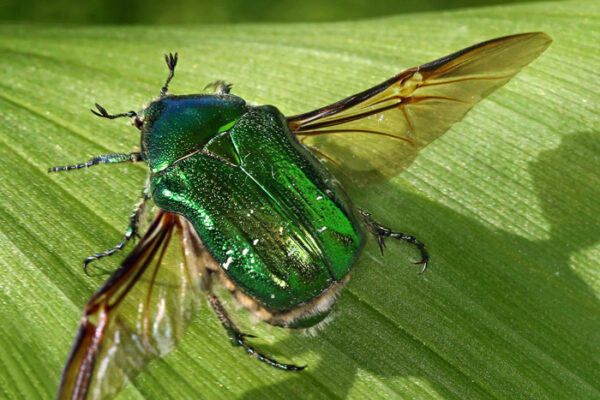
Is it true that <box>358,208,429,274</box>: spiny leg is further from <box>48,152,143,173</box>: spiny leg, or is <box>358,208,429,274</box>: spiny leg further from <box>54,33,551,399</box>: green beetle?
<box>48,152,143,173</box>: spiny leg

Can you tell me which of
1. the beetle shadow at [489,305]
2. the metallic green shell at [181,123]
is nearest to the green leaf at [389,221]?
the beetle shadow at [489,305]

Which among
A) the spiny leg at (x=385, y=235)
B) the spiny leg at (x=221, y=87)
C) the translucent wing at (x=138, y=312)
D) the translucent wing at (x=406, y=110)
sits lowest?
the spiny leg at (x=385, y=235)

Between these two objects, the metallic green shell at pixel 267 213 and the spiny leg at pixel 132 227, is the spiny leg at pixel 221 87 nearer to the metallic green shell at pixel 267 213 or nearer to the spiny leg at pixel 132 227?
the metallic green shell at pixel 267 213

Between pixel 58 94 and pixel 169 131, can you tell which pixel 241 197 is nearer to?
pixel 169 131

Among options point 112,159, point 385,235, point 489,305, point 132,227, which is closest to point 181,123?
point 112,159

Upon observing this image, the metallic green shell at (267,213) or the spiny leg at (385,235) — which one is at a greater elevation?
the metallic green shell at (267,213)

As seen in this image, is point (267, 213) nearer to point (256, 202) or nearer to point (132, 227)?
point (256, 202)

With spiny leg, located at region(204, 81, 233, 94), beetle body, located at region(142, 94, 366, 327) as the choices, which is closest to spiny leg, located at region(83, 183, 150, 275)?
beetle body, located at region(142, 94, 366, 327)
